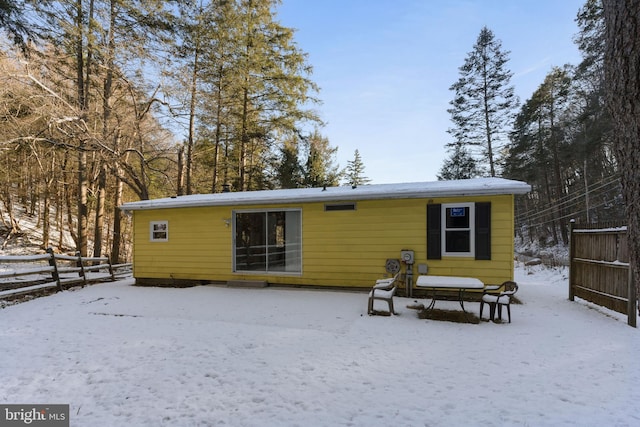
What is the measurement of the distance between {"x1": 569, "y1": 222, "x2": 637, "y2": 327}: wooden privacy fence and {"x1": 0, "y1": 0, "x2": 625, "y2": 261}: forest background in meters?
10.2

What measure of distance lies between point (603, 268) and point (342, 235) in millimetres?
5026

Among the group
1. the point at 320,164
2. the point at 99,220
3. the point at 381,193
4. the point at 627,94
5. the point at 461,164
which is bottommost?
the point at 99,220

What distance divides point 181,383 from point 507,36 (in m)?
22.2

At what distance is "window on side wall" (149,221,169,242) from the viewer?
9156 millimetres

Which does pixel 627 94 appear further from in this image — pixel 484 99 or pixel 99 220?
pixel 484 99

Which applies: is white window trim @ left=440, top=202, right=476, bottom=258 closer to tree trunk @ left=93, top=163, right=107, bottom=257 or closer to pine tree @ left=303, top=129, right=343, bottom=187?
pine tree @ left=303, top=129, right=343, bottom=187

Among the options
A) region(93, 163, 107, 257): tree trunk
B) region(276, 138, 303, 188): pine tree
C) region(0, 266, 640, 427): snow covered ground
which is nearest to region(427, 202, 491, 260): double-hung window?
region(0, 266, 640, 427): snow covered ground

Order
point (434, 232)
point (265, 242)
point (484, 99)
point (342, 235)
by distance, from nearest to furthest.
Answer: point (434, 232)
point (342, 235)
point (265, 242)
point (484, 99)

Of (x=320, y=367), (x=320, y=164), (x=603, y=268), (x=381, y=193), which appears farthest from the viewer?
(x=320, y=164)

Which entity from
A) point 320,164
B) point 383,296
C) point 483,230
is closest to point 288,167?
point 320,164

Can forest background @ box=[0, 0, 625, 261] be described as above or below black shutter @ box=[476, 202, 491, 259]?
above

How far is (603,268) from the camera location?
5723 millimetres

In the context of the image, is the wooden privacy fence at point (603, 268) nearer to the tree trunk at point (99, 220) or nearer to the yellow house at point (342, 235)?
the yellow house at point (342, 235)

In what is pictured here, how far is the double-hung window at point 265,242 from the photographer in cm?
889
